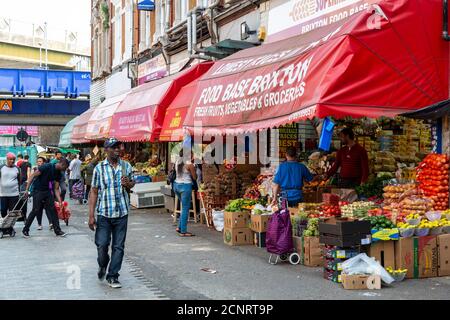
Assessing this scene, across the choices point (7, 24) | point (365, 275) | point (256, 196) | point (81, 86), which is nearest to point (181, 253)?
point (256, 196)

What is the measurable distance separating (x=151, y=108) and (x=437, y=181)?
958 centimetres

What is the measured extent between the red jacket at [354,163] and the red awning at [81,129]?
16.1 meters

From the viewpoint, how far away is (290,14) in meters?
13.6

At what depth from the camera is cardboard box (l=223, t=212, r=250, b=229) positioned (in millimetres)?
11906

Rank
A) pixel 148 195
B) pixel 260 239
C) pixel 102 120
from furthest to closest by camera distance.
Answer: pixel 102 120
pixel 148 195
pixel 260 239

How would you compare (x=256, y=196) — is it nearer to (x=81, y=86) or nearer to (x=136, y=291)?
(x=136, y=291)

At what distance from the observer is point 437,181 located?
9.51m

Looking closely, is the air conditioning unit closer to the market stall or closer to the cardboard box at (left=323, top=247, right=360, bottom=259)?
the market stall

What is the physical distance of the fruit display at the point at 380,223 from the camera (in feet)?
28.6

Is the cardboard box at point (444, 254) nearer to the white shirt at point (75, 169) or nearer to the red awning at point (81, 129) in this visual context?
the white shirt at point (75, 169)

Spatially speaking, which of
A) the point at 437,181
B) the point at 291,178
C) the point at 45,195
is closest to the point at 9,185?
the point at 45,195

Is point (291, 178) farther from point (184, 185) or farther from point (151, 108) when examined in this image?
point (151, 108)

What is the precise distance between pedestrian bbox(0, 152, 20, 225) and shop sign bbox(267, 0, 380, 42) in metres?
6.44

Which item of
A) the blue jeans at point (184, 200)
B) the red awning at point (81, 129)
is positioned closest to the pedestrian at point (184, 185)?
the blue jeans at point (184, 200)
